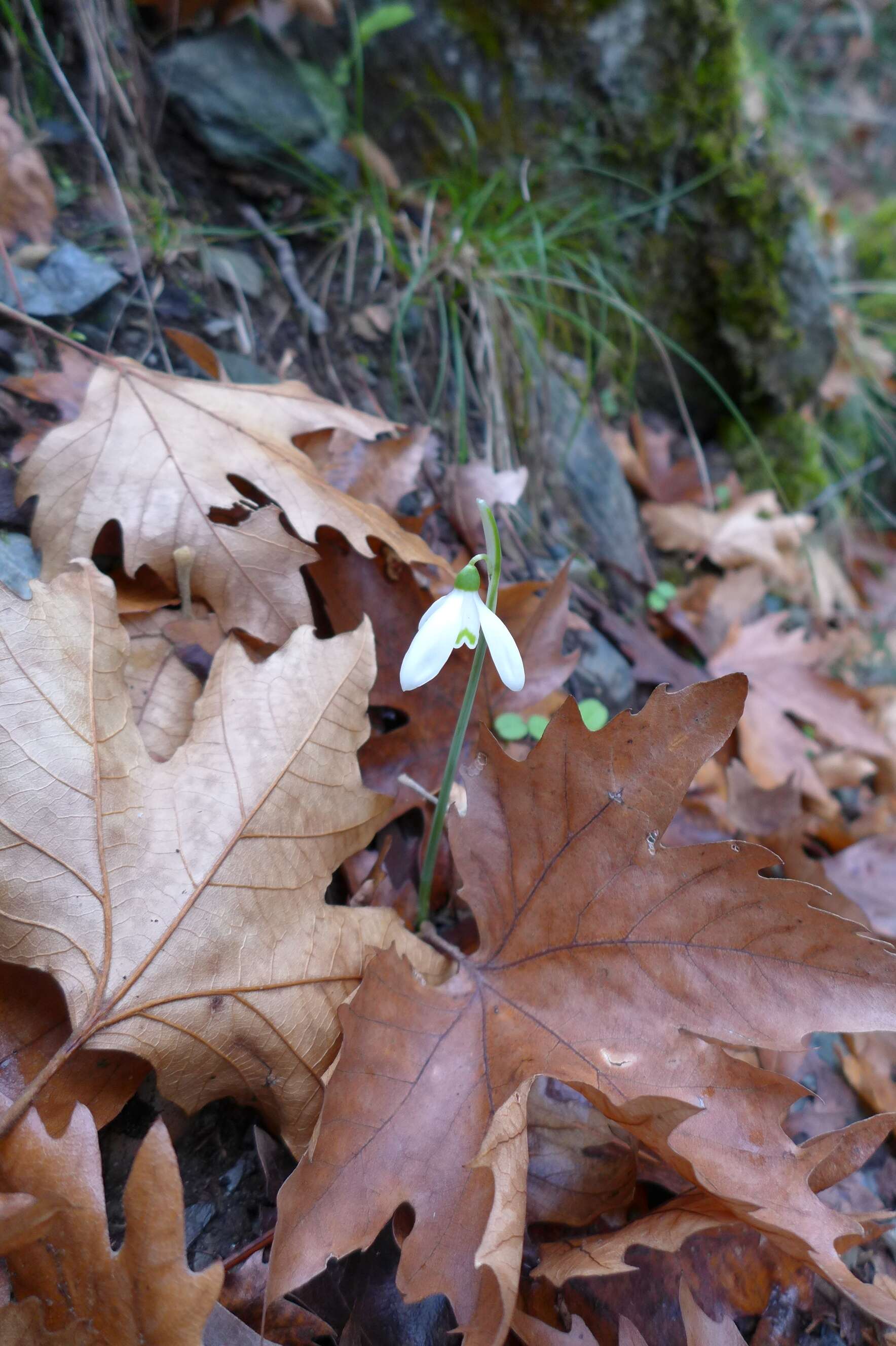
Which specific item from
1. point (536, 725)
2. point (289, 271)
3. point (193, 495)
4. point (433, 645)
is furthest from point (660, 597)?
point (433, 645)

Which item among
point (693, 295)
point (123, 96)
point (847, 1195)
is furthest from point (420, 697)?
point (693, 295)

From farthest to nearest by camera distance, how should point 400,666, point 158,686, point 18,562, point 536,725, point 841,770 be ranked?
point 841,770, point 536,725, point 400,666, point 18,562, point 158,686

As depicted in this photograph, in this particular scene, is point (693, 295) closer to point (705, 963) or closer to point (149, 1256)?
point (705, 963)

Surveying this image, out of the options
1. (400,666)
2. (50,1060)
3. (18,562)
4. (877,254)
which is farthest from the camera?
(877,254)

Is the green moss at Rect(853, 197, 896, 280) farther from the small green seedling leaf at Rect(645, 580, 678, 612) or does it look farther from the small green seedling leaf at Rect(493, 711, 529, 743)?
the small green seedling leaf at Rect(493, 711, 529, 743)

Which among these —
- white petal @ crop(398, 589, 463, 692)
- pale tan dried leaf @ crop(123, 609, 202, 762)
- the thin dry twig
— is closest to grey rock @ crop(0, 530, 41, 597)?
pale tan dried leaf @ crop(123, 609, 202, 762)

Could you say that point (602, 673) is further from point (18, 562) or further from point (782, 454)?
point (782, 454)
